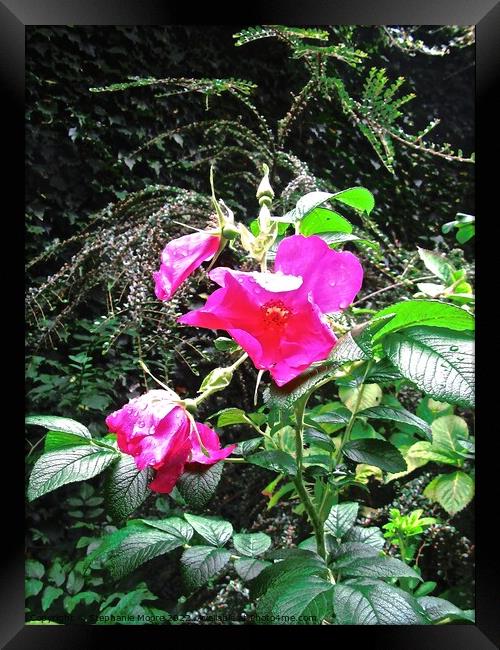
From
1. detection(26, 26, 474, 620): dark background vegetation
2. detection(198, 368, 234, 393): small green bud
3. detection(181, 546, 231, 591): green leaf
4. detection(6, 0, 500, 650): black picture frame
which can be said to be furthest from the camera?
detection(26, 26, 474, 620): dark background vegetation

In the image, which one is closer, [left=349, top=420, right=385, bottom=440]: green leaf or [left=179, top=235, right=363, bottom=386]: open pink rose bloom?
[left=179, top=235, right=363, bottom=386]: open pink rose bloom

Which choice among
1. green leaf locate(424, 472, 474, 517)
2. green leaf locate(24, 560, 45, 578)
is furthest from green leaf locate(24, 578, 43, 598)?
green leaf locate(424, 472, 474, 517)

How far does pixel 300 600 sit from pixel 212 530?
25 cm

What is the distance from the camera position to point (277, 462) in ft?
2.18

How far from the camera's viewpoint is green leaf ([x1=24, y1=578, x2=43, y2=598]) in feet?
3.21

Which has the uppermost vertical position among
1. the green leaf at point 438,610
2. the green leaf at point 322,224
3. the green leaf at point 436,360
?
the green leaf at point 322,224

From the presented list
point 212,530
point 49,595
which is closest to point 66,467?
point 212,530

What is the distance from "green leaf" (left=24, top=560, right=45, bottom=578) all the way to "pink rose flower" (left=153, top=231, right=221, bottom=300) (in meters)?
0.71

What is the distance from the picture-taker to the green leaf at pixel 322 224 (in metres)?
0.70

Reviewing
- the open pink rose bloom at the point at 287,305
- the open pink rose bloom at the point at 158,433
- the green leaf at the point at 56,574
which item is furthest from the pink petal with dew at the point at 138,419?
the green leaf at the point at 56,574

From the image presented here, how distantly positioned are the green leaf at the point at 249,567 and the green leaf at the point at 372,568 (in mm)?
153

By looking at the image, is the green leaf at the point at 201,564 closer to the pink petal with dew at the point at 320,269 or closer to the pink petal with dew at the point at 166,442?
the pink petal with dew at the point at 166,442

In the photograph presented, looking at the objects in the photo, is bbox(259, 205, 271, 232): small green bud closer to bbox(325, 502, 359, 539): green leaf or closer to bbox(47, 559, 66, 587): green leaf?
bbox(325, 502, 359, 539): green leaf

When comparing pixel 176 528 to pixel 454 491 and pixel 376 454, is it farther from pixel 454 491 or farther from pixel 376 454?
pixel 454 491
